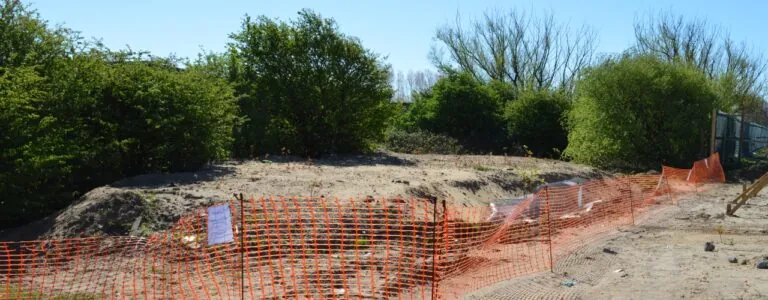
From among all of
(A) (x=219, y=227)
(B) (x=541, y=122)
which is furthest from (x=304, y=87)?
(A) (x=219, y=227)

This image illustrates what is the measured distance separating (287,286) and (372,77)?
14540mm

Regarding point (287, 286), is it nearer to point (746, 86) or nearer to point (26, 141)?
point (26, 141)

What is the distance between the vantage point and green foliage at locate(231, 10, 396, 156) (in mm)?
20672

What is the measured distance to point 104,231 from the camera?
9711 mm

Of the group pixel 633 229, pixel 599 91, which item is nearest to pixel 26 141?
pixel 633 229

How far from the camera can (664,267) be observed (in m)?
8.61

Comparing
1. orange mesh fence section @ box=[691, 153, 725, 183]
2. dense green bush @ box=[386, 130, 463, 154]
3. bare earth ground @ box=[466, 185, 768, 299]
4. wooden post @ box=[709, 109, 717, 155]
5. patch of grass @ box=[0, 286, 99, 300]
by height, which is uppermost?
wooden post @ box=[709, 109, 717, 155]

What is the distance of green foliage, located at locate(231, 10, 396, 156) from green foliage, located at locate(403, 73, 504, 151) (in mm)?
9987

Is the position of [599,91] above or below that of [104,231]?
above

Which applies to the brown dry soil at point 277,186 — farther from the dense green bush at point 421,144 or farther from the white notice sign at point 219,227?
the dense green bush at point 421,144

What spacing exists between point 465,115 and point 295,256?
75.8 feet

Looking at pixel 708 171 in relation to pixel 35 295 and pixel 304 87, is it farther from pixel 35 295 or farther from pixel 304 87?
pixel 35 295

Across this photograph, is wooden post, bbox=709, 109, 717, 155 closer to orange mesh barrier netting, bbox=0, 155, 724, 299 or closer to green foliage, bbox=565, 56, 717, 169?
green foliage, bbox=565, 56, 717, 169

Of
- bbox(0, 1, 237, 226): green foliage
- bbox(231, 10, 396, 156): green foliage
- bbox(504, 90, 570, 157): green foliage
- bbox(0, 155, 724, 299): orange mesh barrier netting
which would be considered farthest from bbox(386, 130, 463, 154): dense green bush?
bbox(0, 155, 724, 299): orange mesh barrier netting
